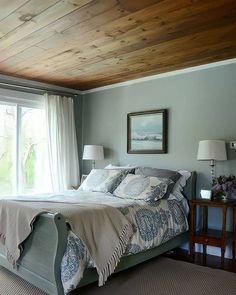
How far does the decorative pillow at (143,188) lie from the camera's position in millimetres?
3406

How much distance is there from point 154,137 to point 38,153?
188 cm

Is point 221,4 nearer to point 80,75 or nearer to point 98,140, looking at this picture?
point 80,75

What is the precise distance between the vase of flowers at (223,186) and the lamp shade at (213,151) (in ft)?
0.77

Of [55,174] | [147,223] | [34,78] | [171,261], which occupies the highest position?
[34,78]

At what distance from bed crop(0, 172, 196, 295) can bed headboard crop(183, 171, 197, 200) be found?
3.93 feet

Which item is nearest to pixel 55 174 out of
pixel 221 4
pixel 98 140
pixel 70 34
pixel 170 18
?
pixel 98 140

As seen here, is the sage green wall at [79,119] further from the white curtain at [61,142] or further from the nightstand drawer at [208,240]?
the nightstand drawer at [208,240]

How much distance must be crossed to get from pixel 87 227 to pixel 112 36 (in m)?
1.78

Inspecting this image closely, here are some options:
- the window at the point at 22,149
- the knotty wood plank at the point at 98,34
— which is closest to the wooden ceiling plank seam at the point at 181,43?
the knotty wood plank at the point at 98,34

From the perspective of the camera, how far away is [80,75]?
4.40 m

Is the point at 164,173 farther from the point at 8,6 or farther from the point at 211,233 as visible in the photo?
the point at 8,6

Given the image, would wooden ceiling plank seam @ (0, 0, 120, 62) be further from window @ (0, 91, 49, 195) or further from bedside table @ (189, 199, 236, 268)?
bedside table @ (189, 199, 236, 268)

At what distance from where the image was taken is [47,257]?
2455mm

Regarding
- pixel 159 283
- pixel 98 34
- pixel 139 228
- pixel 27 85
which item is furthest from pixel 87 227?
pixel 27 85
